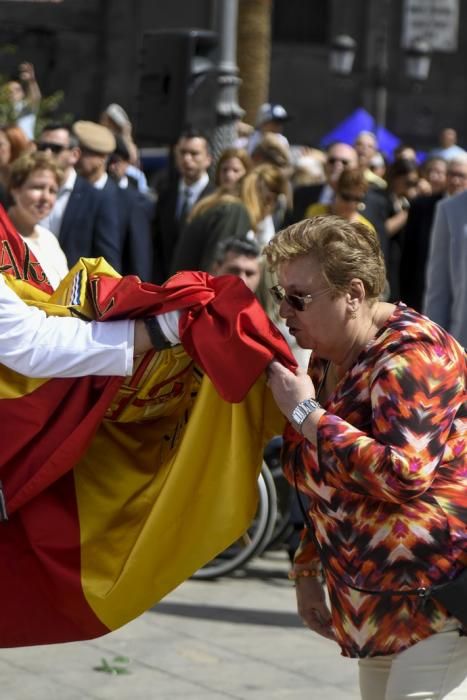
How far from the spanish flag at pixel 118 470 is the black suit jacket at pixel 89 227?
5.16m

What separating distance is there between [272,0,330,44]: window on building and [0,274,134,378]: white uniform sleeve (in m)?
34.0

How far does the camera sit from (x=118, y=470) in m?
4.45

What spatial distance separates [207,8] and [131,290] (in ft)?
103

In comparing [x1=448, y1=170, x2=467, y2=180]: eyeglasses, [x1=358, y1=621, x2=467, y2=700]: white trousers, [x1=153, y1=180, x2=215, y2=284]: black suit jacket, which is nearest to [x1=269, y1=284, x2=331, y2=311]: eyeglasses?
[x1=358, y1=621, x2=467, y2=700]: white trousers

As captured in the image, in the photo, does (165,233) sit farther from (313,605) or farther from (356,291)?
(356,291)

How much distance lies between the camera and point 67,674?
6219 millimetres

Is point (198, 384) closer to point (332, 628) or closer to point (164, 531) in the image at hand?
point (164, 531)

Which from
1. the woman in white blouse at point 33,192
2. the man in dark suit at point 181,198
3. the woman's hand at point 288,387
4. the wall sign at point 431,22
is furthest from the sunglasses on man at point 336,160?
the wall sign at point 431,22

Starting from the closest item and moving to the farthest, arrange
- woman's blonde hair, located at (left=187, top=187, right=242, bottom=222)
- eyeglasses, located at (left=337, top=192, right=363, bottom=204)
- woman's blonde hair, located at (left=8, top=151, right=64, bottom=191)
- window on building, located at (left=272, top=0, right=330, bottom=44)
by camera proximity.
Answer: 1. woman's blonde hair, located at (left=8, top=151, right=64, bottom=191)
2. woman's blonde hair, located at (left=187, top=187, right=242, bottom=222)
3. eyeglasses, located at (left=337, top=192, right=363, bottom=204)
4. window on building, located at (left=272, top=0, right=330, bottom=44)

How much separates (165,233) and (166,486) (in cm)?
688

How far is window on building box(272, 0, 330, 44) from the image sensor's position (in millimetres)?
37375

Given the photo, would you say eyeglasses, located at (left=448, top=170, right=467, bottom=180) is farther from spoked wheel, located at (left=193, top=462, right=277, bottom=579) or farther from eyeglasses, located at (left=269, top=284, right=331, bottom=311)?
eyeglasses, located at (left=269, top=284, right=331, bottom=311)

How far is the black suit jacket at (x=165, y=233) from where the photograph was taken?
432 inches

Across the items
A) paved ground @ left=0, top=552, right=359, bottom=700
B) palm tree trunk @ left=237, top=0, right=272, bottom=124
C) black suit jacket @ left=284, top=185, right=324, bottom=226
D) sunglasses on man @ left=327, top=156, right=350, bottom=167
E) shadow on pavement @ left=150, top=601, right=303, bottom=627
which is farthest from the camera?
palm tree trunk @ left=237, top=0, right=272, bottom=124
